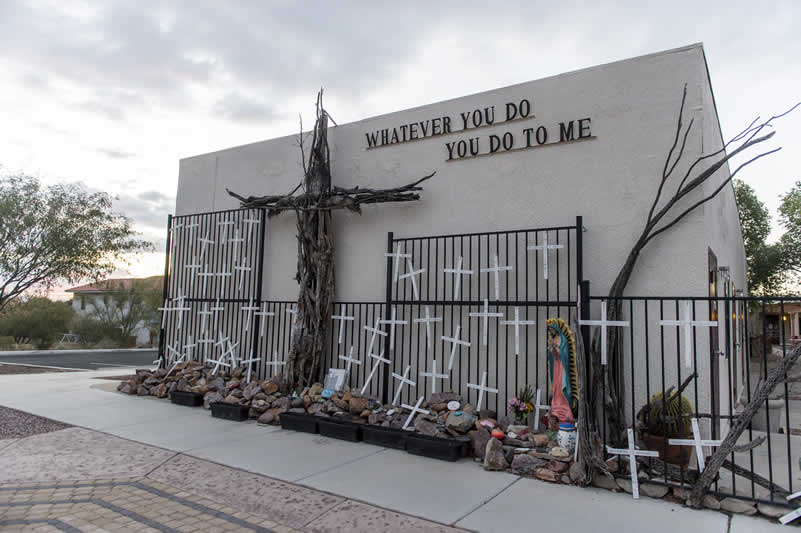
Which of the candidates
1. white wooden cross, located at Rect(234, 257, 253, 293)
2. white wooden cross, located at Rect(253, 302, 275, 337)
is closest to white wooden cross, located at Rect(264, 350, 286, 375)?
white wooden cross, located at Rect(253, 302, 275, 337)

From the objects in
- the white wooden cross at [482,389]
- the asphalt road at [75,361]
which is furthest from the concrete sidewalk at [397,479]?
the asphalt road at [75,361]

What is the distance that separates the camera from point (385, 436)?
6.17 metres

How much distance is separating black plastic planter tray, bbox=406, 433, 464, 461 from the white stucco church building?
51.4 inches

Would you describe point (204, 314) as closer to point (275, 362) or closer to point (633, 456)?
point (275, 362)

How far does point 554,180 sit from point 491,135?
119cm

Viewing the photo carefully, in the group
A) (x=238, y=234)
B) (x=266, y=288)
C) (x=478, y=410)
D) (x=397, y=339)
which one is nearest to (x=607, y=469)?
(x=478, y=410)

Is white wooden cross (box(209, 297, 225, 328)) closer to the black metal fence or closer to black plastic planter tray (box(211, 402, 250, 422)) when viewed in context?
black plastic planter tray (box(211, 402, 250, 422))

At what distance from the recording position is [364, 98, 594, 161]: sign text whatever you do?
21.6 feet

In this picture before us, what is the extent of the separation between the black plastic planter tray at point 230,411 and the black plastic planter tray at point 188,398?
2.79 ft

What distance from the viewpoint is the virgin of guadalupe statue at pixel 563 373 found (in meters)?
5.45

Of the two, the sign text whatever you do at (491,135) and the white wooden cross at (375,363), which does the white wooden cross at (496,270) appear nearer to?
the sign text whatever you do at (491,135)

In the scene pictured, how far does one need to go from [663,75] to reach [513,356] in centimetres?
391

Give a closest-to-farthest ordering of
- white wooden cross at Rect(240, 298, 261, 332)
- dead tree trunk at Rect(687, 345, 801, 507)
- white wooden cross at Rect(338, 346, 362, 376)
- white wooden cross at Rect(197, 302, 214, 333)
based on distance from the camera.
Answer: dead tree trunk at Rect(687, 345, 801, 507), white wooden cross at Rect(338, 346, 362, 376), white wooden cross at Rect(240, 298, 261, 332), white wooden cross at Rect(197, 302, 214, 333)

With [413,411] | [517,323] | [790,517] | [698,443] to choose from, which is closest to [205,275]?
[413,411]
